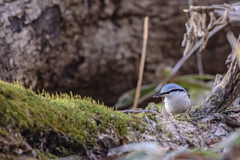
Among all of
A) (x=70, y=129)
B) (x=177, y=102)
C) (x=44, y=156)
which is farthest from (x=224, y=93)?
(x=44, y=156)

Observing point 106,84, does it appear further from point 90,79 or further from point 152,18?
point 152,18

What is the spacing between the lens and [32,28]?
12.1ft

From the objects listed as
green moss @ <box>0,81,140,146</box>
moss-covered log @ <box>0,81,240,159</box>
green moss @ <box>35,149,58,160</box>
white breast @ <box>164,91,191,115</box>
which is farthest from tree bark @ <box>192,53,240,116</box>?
green moss @ <box>35,149,58,160</box>

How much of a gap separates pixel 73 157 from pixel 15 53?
2.78 meters

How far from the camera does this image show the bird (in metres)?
2.29

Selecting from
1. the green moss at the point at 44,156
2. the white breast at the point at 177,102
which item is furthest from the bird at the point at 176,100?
the green moss at the point at 44,156

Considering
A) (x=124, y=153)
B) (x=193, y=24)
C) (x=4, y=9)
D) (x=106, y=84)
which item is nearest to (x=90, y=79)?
(x=106, y=84)

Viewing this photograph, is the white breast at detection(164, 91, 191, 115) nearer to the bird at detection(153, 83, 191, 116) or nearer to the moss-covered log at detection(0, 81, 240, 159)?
the bird at detection(153, 83, 191, 116)

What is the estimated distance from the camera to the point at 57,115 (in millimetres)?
1248

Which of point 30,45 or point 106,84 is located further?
point 106,84

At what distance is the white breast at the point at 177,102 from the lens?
229 cm

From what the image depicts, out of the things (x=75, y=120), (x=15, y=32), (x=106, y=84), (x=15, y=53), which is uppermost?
(x=15, y=32)

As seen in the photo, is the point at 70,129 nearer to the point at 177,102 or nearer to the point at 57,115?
the point at 57,115

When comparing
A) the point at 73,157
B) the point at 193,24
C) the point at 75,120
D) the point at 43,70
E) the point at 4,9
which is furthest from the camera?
the point at 43,70
